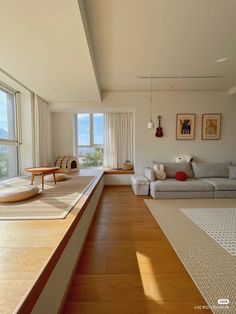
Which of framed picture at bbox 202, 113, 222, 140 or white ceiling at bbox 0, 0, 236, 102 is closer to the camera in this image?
white ceiling at bbox 0, 0, 236, 102

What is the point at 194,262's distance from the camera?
1646mm

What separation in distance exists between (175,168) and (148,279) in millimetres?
3113

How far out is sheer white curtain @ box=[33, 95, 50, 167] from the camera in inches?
152

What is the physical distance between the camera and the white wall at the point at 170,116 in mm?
4543

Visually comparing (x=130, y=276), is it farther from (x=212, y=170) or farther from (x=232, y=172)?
(x=232, y=172)

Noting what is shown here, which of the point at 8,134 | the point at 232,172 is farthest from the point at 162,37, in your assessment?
the point at 232,172

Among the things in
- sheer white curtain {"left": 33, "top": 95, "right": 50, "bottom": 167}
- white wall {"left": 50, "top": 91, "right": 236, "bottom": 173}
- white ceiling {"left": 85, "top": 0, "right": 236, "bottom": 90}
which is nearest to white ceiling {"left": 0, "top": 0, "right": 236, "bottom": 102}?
white ceiling {"left": 85, "top": 0, "right": 236, "bottom": 90}

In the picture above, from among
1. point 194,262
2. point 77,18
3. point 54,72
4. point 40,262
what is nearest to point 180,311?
point 194,262

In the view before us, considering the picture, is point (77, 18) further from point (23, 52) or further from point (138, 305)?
point (138, 305)

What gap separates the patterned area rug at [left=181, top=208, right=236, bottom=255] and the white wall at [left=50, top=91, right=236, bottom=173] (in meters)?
1.92

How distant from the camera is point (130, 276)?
1.50m

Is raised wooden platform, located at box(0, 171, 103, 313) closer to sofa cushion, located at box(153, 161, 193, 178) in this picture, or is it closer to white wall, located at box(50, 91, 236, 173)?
sofa cushion, located at box(153, 161, 193, 178)

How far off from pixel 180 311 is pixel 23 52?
10.0 ft

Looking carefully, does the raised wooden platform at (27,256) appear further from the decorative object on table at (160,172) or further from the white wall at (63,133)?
the white wall at (63,133)
